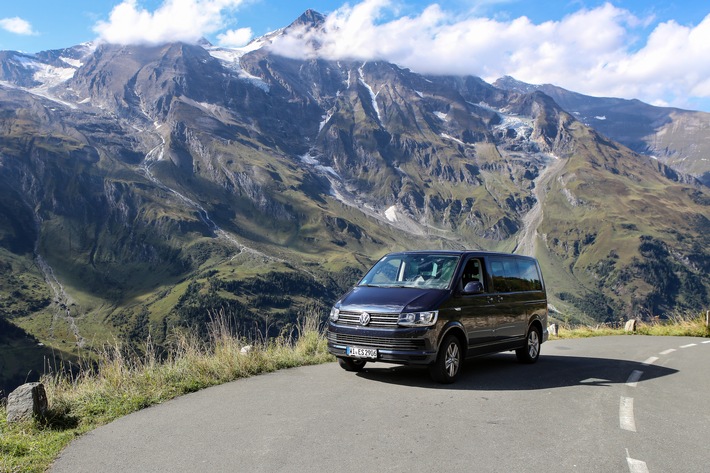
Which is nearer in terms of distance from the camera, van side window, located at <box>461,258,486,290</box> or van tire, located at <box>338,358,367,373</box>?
van side window, located at <box>461,258,486,290</box>

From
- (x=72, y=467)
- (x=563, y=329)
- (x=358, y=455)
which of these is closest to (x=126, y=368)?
(x=72, y=467)

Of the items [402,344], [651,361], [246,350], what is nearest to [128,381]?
[246,350]

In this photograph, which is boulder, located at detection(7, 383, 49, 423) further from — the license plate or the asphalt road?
the license plate

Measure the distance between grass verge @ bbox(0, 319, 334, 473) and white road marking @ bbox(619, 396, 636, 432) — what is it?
612 cm

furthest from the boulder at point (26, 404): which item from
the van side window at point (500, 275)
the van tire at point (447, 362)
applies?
the van side window at point (500, 275)

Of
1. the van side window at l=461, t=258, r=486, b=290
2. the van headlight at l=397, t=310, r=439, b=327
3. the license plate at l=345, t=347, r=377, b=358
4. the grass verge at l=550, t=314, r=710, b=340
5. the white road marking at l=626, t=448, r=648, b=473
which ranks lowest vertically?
the grass verge at l=550, t=314, r=710, b=340

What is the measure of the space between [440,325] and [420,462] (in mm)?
3884

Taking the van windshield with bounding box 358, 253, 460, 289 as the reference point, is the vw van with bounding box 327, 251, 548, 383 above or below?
below

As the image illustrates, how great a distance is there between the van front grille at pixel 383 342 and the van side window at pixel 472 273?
1.66m

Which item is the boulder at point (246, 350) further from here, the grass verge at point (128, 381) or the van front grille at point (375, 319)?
the van front grille at point (375, 319)

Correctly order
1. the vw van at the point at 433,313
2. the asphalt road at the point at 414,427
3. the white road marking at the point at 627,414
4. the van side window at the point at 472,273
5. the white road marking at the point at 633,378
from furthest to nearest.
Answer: the van side window at the point at 472,273 < the white road marking at the point at 633,378 < the vw van at the point at 433,313 < the white road marking at the point at 627,414 < the asphalt road at the point at 414,427

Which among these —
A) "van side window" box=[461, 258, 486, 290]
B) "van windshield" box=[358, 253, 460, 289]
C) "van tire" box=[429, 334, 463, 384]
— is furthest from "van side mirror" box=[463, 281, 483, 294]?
"van tire" box=[429, 334, 463, 384]

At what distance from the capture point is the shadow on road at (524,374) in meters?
9.75

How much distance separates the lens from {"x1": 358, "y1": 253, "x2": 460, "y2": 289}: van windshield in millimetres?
10221
